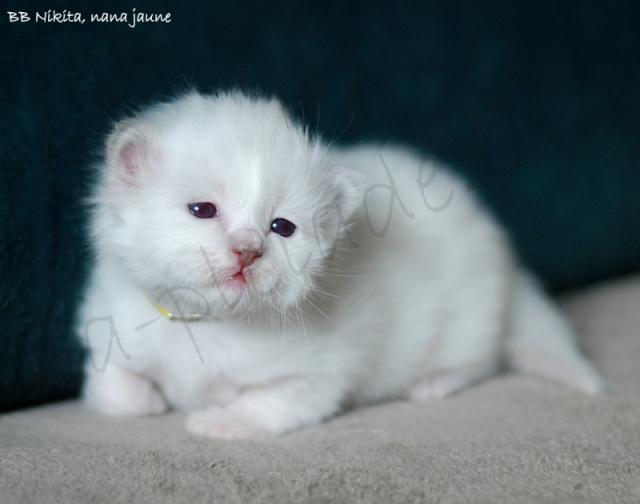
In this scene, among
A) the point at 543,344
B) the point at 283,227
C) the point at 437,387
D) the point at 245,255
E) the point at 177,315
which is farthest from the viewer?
the point at 543,344

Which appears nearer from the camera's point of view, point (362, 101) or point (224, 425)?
point (224, 425)

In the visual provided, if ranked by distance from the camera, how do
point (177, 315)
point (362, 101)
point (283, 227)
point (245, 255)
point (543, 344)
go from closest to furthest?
point (245, 255) → point (283, 227) → point (177, 315) → point (543, 344) → point (362, 101)

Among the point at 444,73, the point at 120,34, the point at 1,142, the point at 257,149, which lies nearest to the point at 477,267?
the point at 444,73

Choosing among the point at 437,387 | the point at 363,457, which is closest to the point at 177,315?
the point at 363,457

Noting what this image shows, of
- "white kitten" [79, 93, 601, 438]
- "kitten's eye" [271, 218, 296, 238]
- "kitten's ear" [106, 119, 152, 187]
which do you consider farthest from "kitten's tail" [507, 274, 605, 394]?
"kitten's ear" [106, 119, 152, 187]

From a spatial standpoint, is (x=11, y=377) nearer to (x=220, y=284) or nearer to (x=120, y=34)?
(x=220, y=284)

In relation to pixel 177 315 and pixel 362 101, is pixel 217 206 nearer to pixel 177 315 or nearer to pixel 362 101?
pixel 177 315

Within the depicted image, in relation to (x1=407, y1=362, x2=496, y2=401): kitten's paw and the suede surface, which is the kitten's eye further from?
(x1=407, y1=362, x2=496, y2=401): kitten's paw
